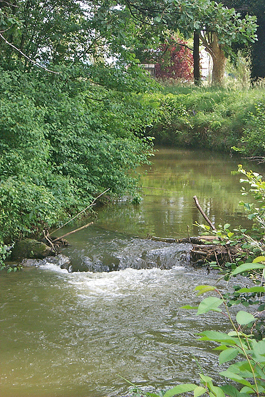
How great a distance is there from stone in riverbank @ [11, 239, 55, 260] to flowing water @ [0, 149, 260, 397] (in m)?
0.30

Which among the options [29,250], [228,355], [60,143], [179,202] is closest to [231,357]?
[228,355]

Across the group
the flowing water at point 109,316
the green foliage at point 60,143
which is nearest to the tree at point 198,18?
the green foliage at point 60,143

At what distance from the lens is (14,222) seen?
7078mm

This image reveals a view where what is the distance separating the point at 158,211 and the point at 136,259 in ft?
9.76

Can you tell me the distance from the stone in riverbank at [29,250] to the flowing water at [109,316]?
298mm

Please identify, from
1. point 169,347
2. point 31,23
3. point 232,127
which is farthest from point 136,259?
point 232,127

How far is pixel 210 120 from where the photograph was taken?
2091 centimetres

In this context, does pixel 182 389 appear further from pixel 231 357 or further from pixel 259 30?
pixel 259 30

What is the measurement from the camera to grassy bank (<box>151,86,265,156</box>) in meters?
19.5

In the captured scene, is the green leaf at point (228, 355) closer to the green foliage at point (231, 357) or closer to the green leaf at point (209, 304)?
the green foliage at point (231, 357)

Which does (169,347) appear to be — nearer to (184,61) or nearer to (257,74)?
(257,74)

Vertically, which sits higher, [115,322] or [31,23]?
[31,23]

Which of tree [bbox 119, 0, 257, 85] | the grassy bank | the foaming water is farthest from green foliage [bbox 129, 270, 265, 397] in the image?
the grassy bank

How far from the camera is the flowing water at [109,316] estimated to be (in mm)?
4477
